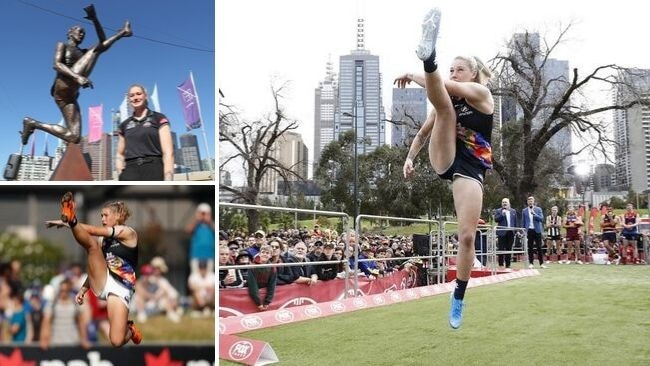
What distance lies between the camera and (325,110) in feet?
44.8

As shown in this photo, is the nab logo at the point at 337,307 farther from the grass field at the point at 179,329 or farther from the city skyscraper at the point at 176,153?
the grass field at the point at 179,329

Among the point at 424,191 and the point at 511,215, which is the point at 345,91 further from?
the point at 511,215

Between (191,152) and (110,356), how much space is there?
846 mm

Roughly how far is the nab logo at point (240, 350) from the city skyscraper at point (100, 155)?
28.6 inches

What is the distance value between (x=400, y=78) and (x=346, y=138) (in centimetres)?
1395

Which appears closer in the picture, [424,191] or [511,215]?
[511,215]

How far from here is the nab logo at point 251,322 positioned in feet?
8.82

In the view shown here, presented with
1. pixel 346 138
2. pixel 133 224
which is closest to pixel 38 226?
pixel 133 224

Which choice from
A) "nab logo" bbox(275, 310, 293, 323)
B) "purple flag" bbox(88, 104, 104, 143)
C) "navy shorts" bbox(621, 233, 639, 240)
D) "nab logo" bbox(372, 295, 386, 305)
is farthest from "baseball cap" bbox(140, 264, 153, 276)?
"navy shorts" bbox(621, 233, 639, 240)

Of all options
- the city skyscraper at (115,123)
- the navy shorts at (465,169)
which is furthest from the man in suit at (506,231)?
the city skyscraper at (115,123)

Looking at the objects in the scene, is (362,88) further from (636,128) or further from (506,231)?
(636,128)

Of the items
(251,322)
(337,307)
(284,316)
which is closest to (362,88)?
(337,307)

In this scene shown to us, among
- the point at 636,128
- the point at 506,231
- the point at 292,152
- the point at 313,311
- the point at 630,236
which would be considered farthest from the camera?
the point at 292,152

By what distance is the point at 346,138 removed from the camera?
52.1ft
